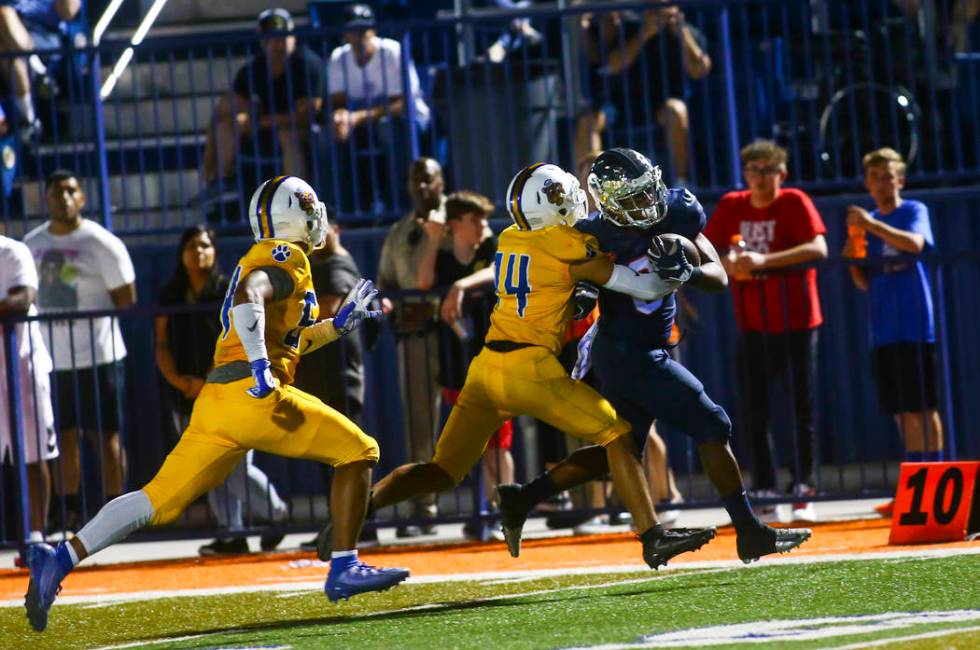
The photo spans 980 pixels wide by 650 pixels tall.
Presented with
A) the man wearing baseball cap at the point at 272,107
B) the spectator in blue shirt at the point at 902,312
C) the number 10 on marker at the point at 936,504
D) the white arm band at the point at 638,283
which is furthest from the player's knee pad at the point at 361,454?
the man wearing baseball cap at the point at 272,107

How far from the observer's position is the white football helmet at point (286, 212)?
7.37 metres

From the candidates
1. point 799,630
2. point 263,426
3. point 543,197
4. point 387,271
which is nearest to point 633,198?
point 543,197

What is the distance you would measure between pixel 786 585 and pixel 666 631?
1.20 meters

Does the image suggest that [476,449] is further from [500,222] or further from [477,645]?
[500,222]

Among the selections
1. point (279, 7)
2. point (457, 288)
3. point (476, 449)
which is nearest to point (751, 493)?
point (457, 288)

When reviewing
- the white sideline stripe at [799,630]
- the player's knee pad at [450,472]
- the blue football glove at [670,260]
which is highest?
the blue football glove at [670,260]

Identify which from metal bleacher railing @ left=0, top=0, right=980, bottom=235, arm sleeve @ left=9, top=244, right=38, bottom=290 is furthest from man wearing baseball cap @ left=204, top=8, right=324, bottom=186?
arm sleeve @ left=9, top=244, right=38, bottom=290

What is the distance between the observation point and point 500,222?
12.3m

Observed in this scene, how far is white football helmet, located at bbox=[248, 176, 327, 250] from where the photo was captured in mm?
7367

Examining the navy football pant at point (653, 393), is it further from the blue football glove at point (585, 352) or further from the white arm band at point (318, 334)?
the white arm band at point (318, 334)

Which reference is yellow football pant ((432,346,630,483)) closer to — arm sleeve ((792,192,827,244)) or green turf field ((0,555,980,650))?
green turf field ((0,555,980,650))

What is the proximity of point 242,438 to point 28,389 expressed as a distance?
3481 millimetres

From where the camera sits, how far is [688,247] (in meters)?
7.59

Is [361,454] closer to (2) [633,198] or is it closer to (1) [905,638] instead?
(2) [633,198]
